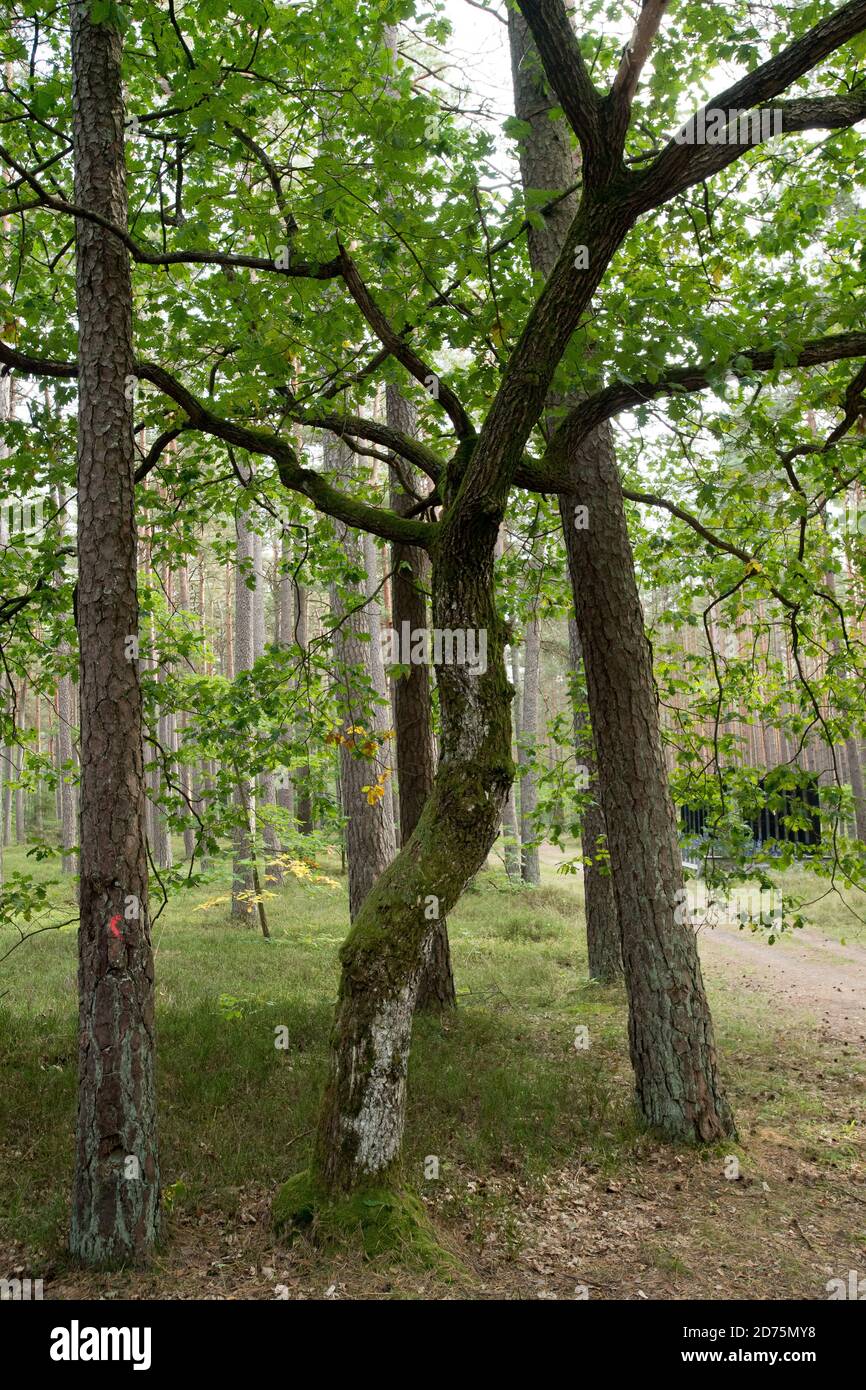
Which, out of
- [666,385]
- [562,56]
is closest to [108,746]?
[666,385]

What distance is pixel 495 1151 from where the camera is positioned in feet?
20.9

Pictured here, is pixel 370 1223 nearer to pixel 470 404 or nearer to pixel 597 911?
pixel 470 404

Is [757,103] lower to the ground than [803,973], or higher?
higher

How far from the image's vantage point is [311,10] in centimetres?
671

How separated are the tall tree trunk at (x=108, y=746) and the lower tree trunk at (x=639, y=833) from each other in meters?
3.65

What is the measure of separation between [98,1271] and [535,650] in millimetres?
18824

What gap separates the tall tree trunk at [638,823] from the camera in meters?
6.68

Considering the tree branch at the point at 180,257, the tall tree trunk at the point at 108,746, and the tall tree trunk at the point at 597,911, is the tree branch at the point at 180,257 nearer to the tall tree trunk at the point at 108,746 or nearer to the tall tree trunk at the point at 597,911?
the tall tree trunk at the point at 108,746

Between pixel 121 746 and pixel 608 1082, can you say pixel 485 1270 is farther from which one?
pixel 121 746

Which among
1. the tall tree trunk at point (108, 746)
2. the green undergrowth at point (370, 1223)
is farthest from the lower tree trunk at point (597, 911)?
the tall tree trunk at point (108, 746)

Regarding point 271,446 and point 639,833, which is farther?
point 639,833

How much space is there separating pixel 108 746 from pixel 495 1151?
4071 millimetres

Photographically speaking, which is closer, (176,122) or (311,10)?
(311,10)

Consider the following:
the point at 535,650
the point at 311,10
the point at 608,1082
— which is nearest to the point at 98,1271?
the point at 608,1082
